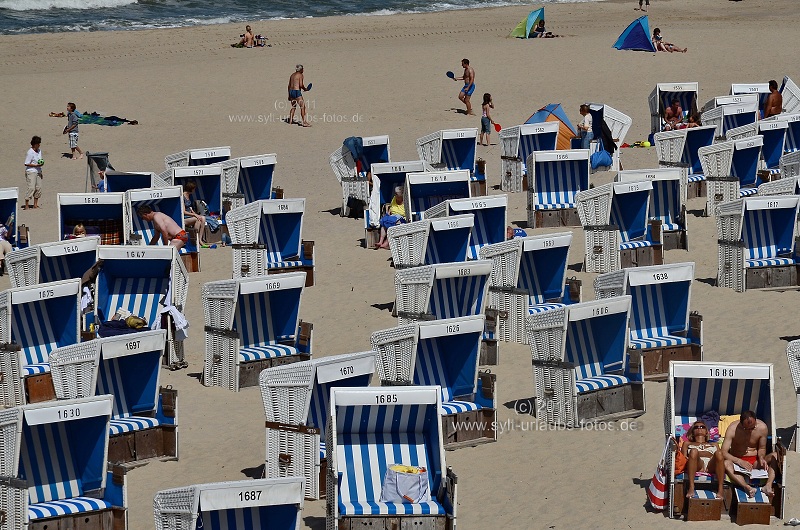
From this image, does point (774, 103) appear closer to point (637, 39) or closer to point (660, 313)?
point (660, 313)

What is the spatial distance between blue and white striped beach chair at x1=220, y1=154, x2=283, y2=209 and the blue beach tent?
1668cm

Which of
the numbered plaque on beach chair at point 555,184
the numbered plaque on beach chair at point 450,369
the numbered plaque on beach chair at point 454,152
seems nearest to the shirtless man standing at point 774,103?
the numbered plaque on beach chair at point 454,152

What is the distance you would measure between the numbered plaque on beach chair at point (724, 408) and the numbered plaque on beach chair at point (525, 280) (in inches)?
136

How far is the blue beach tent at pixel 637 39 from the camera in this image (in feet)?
112

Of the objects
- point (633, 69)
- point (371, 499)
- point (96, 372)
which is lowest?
point (371, 499)

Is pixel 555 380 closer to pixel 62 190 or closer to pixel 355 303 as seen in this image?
pixel 355 303

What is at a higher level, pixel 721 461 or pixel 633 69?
pixel 633 69

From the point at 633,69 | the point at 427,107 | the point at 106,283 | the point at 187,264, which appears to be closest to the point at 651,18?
the point at 633,69

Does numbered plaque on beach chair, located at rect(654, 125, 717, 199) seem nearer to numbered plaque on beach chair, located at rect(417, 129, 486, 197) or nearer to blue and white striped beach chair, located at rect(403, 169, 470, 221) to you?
numbered plaque on beach chair, located at rect(417, 129, 486, 197)

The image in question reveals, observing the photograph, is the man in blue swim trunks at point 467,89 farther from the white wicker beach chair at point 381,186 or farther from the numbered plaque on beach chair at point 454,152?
the white wicker beach chair at point 381,186

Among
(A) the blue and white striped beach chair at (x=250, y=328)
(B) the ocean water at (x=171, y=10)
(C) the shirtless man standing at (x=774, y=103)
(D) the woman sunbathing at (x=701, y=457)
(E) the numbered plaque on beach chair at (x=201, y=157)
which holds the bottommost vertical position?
(D) the woman sunbathing at (x=701, y=457)

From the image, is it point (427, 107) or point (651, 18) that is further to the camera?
point (651, 18)

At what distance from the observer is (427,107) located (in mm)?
28391

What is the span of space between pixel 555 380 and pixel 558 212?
6.96 meters
